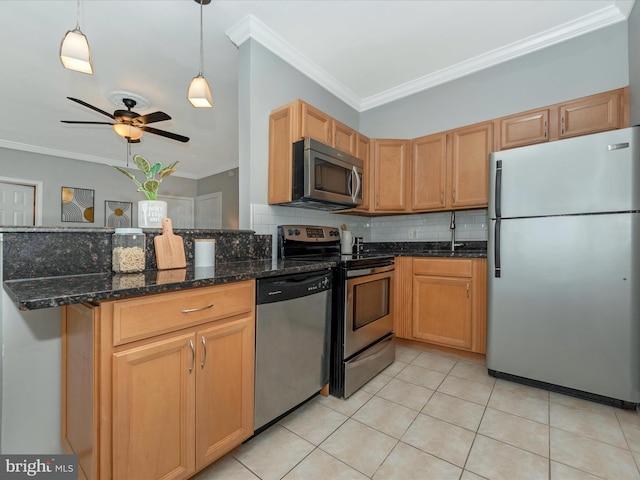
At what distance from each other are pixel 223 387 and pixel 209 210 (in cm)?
594

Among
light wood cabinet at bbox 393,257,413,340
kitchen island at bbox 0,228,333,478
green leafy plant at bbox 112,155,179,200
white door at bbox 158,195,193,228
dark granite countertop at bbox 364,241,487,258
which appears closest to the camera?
kitchen island at bbox 0,228,333,478

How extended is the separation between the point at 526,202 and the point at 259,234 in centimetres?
191

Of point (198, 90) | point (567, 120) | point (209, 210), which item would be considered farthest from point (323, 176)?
point (209, 210)

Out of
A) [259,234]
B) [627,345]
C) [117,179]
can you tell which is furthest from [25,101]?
[627,345]

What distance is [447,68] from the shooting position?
9.45 ft

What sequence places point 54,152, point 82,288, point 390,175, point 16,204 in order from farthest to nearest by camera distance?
1. point 54,152
2. point 16,204
3. point 390,175
4. point 82,288

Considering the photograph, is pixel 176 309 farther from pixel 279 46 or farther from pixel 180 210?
pixel 180 210

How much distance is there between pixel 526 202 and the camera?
202cm

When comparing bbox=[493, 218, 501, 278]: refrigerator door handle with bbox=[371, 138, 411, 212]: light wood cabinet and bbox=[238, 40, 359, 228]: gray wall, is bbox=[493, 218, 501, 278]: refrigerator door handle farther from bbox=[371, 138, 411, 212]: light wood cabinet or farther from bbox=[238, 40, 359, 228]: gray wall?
bbox=[238, 40, 359, 228]: gray wall

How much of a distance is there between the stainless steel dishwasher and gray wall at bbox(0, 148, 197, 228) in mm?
5443

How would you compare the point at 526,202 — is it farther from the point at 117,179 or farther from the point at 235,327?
the point at 117,179

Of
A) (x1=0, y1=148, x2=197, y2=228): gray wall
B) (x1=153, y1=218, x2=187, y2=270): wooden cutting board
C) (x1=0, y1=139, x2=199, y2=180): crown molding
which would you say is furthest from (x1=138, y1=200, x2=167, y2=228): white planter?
(x1=0, y1=148, x2=197, y2=228): gray wall

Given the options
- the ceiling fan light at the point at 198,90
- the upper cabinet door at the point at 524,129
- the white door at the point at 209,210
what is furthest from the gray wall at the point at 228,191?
the upper cabinet door at the point at 524,129

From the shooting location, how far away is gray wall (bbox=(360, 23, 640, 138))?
225 cm
